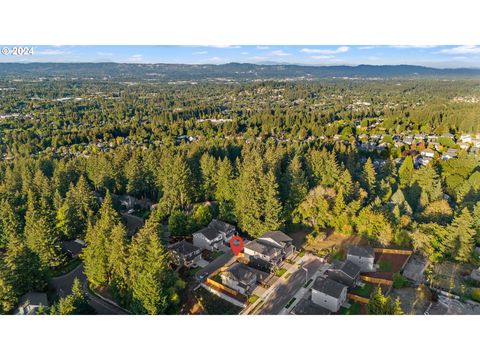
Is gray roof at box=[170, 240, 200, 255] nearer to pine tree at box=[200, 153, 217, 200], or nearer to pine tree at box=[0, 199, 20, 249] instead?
pine tree at box=[200, 153, 217, 200]

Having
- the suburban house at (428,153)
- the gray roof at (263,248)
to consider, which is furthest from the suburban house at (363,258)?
the suburban house at (428,153)

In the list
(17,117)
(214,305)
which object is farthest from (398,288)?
(17,117)

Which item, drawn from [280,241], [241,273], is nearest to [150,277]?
[241,273]

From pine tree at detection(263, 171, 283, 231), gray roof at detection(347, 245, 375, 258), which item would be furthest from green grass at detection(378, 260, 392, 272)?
pine tree at detection(263, 171, 283, 231)

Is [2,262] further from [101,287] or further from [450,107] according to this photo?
[450,107]

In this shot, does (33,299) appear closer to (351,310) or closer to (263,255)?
(263,255)
